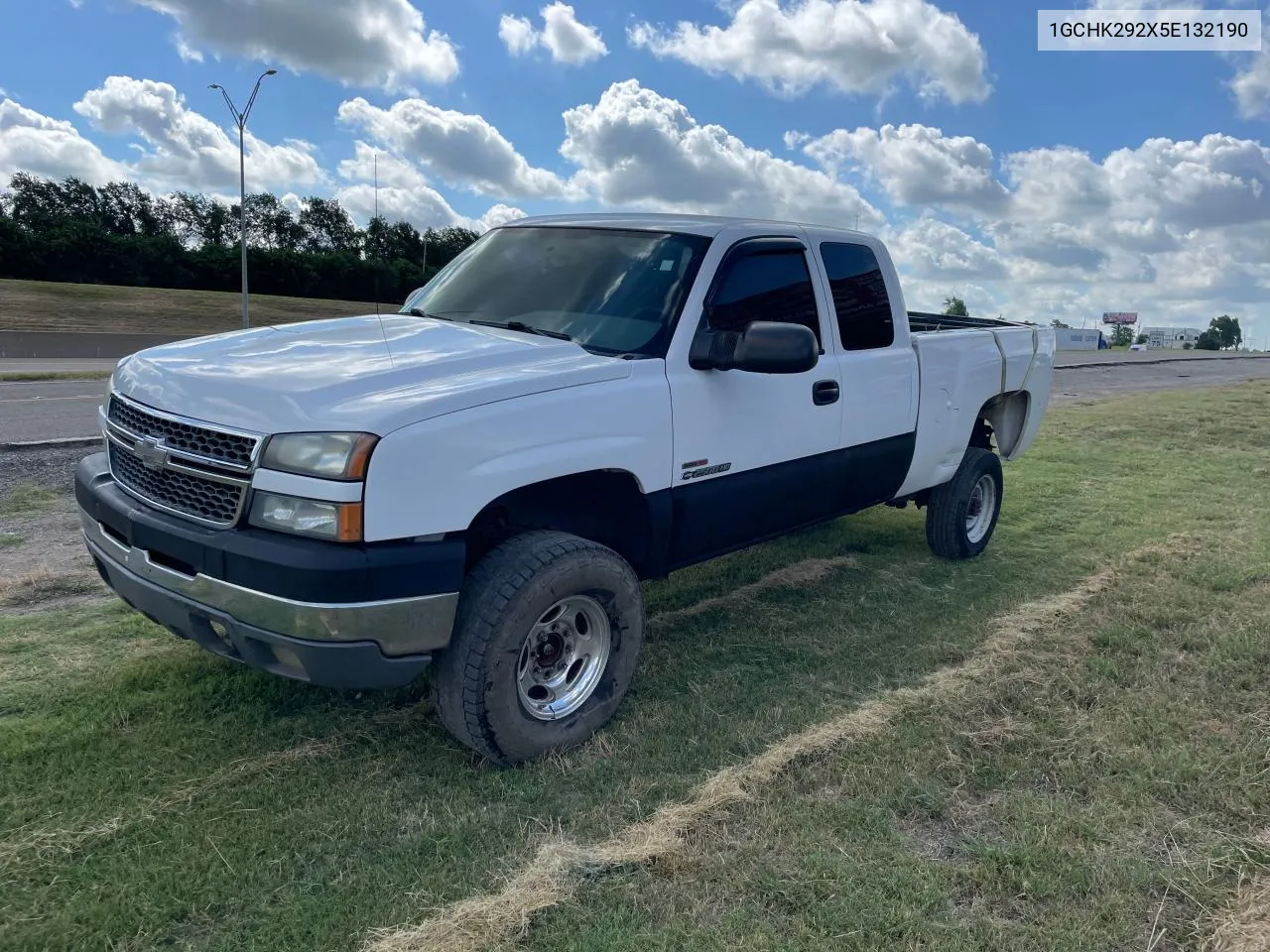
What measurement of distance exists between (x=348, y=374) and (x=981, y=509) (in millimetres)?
4815

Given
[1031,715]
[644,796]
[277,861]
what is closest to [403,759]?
[277,861]

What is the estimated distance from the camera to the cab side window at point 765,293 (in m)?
4.24

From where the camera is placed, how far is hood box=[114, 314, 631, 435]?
3051mm

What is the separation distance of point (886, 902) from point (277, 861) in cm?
177

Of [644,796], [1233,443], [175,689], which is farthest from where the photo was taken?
[1233,443]

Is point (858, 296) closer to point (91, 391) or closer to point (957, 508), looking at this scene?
point (957, 508)

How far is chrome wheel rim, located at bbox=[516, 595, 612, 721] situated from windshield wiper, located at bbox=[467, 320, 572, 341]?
44.5 inches

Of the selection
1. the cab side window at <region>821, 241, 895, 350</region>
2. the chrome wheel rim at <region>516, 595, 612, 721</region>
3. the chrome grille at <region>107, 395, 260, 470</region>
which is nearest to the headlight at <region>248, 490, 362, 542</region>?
the chrome grille at <region>107, 395, 260, 470</region>

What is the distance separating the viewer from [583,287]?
13.9ft

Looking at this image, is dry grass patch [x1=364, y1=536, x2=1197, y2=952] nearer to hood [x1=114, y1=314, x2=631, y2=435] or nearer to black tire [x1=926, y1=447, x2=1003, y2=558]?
hood [x1=114, y1=314, x2=631, y2=435]

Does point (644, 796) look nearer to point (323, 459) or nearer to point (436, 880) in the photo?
point (436, 880)

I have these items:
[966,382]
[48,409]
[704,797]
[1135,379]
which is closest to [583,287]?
[704,797]

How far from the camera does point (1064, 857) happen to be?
2.99 metres

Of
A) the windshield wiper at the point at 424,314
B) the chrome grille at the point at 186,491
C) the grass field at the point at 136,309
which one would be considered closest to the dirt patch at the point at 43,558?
the chrome grille at the point at 186,491
